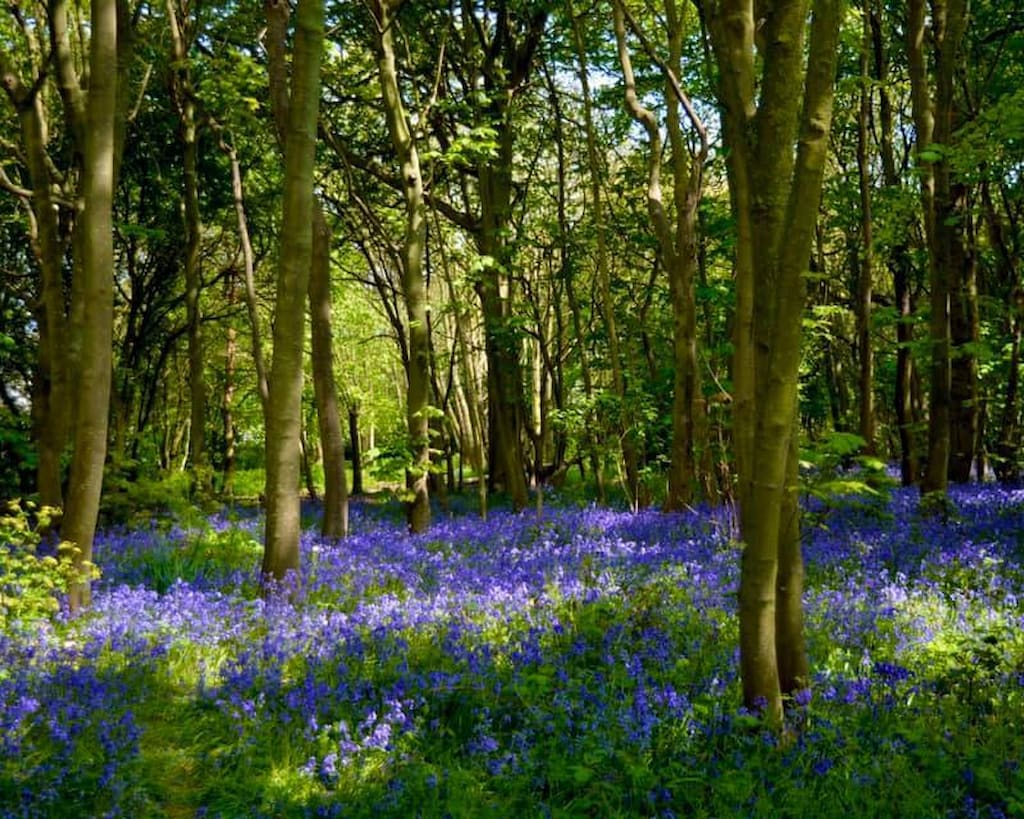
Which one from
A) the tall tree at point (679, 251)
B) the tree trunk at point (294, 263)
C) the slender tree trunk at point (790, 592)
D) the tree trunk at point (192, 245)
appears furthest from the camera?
the tree trunk at point (192, 245)

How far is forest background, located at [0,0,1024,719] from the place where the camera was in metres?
4.40

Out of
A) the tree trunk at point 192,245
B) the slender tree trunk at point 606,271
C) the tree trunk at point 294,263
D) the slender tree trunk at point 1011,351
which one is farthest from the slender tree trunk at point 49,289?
the slender tree trunk at point 1011,351

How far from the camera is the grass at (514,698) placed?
3.87m

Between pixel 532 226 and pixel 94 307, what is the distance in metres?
12.1

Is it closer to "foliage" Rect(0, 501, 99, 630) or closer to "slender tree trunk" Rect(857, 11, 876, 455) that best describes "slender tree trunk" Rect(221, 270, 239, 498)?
"slender tree trunk" Rect(857, 11, 876, 455)

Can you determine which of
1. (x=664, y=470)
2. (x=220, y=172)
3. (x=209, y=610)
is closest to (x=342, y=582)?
(x=209, y=610)

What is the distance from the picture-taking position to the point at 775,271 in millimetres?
4082

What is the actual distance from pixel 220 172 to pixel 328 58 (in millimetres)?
5973

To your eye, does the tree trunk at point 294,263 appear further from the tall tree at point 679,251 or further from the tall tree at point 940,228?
the tall tree at point 940,228

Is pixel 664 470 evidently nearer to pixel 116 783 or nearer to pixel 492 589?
pixel 492 589

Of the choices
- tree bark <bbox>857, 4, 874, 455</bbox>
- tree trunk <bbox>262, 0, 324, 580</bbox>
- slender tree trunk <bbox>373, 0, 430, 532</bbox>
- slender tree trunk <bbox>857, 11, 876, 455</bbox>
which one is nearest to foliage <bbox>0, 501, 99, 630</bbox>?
tree trunk <bbox>262, 0, 324, 580</bbox>

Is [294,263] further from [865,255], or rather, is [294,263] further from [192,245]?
[192,245]

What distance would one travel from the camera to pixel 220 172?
782 inches

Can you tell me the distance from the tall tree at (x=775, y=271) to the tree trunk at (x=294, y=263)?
156 inches
